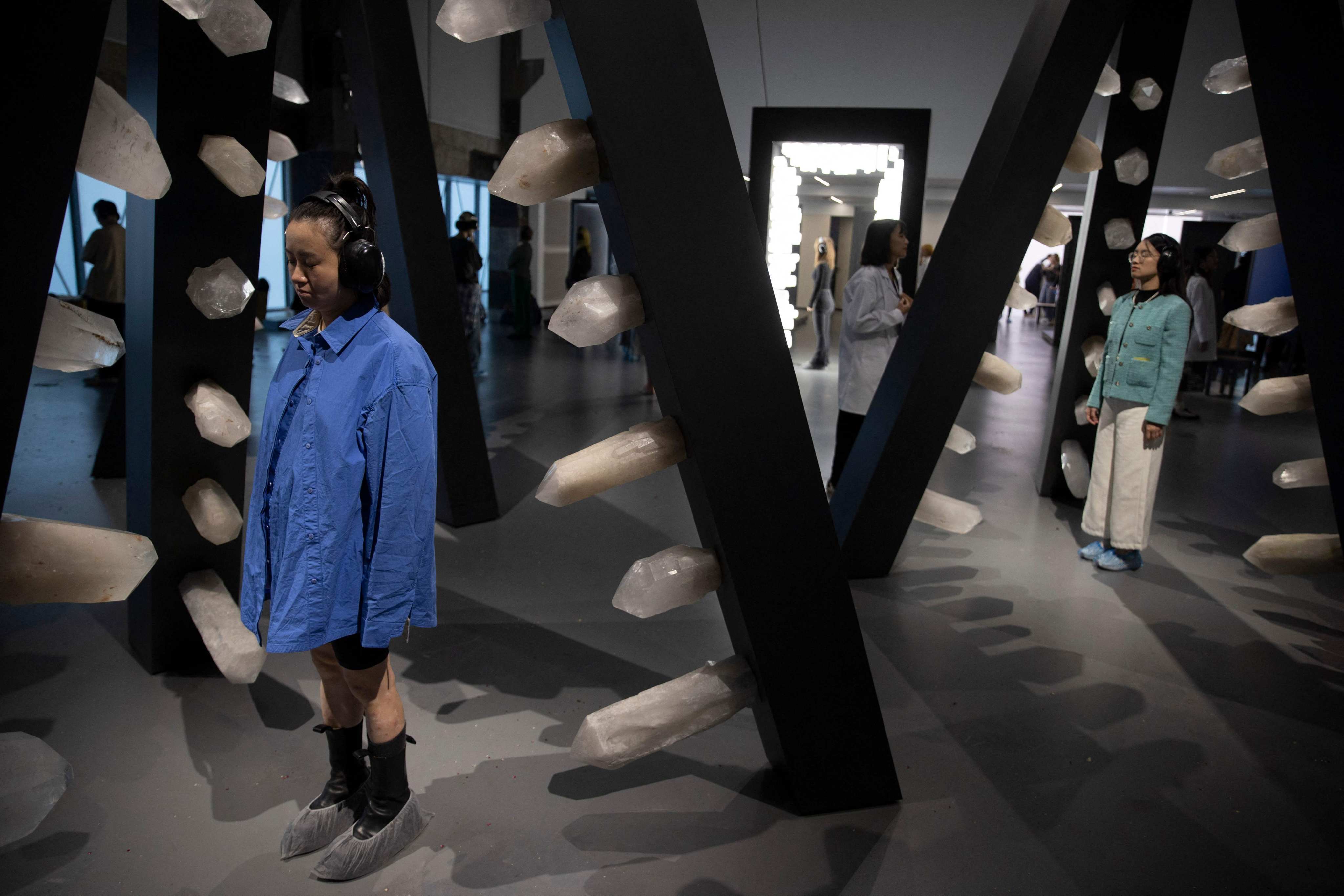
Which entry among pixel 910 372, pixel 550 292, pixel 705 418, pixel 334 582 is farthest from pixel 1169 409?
pixel 550 292

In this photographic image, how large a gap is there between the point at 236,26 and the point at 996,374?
125 inches

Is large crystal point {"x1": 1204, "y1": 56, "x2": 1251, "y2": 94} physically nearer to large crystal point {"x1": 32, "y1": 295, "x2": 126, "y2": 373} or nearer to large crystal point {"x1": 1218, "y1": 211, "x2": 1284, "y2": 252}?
large crystal point {"x1": 1218, "y1": 211, "x2": 1284, "y2": 252}

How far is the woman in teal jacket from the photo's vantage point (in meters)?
4.17

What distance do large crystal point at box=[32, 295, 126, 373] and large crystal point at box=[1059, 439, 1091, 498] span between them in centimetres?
501

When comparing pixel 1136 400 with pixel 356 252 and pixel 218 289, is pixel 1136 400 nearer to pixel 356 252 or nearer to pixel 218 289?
pixel 356 252

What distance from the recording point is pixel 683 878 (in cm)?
227

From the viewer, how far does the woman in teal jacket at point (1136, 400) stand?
13.7 ft

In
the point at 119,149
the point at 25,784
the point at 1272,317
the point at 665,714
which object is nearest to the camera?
the point at 25,784

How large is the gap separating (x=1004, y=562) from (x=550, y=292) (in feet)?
44.6

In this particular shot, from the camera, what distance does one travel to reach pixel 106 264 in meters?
8.20

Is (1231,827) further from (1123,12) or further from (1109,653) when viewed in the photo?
(1123,12)

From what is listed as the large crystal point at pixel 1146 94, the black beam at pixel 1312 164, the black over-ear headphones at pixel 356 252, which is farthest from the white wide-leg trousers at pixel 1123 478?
the black over-ear headphones at pixel 356 252

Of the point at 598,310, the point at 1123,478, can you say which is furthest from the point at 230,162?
the point at 1123,478

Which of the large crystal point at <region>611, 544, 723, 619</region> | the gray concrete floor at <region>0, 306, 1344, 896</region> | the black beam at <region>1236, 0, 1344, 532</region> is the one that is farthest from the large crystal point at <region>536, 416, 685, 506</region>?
the black beam at <region>1236, 0, 1344, 532</region>
